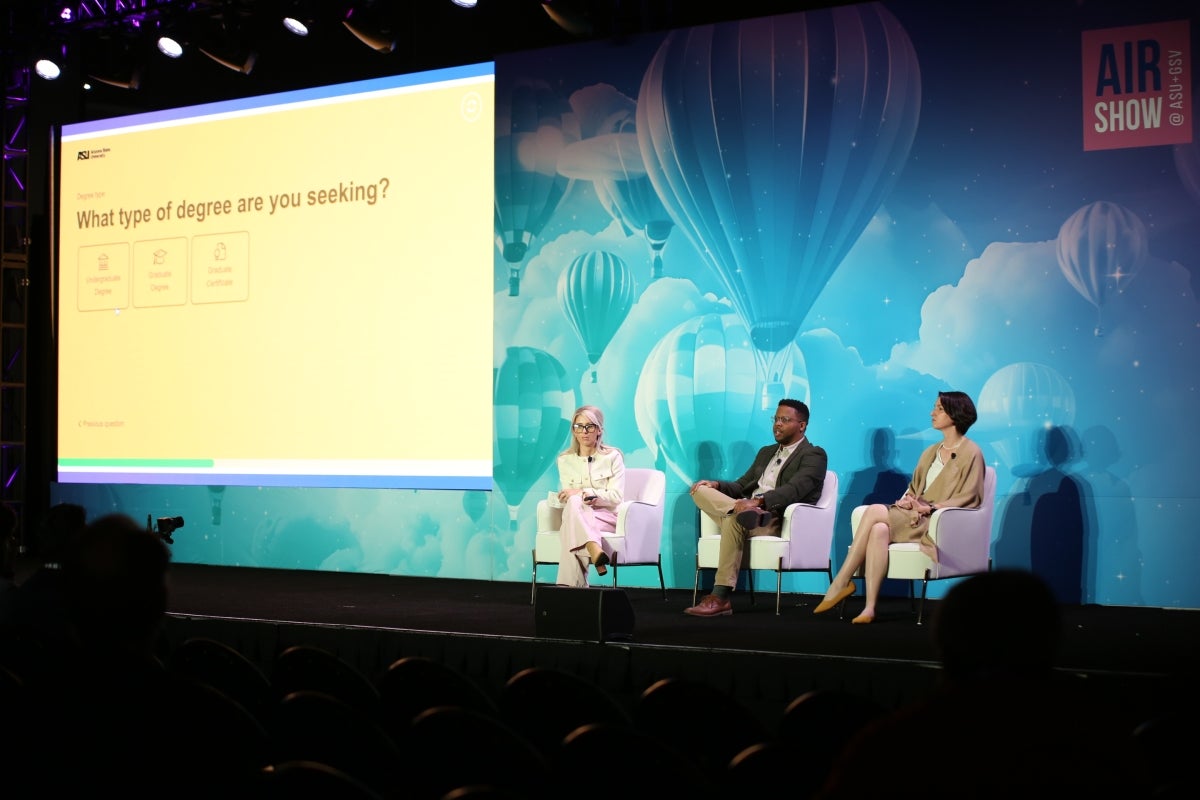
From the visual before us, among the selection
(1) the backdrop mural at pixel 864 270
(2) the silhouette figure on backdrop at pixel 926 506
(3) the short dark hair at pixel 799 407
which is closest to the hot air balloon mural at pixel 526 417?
(1) the backdrop mural at pixel 864 270

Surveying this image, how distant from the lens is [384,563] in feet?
26.4

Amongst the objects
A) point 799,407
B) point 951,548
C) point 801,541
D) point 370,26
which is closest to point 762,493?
point 801,541

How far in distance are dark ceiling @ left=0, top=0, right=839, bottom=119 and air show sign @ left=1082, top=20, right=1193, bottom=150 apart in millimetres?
1514

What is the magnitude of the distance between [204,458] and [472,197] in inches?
98.0

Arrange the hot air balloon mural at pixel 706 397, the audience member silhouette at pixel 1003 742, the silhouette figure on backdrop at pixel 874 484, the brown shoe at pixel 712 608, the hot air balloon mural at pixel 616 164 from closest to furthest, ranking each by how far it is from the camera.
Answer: the audience member silhouette at pixel 1003 742
the brown shoe at pixel 712 608
the silhouette figure on backdrop at pixel 874 484
the hot air balloon mural at pixel 706 397
the hot air balloon mural at pixel 616 164

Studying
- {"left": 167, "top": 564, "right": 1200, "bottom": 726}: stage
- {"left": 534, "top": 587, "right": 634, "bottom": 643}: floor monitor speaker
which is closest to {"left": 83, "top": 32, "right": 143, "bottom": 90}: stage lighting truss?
{"left": 167, "top": 564, "right": 1200, "bottom": 726}: stage

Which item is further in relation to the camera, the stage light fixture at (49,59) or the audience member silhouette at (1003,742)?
the stage light fixture at (49,59)

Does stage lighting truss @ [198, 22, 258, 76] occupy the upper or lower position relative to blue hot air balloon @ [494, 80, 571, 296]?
upper

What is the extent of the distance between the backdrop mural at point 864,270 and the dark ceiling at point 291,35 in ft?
0.89

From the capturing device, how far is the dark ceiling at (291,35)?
24.1 ft

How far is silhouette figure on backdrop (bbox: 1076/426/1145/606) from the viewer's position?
6.13 meters

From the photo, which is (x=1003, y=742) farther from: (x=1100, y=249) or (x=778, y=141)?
(x=778, y=141)

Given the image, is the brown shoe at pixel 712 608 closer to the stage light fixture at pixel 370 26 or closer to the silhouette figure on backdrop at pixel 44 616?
the silhouette figure on backdrop at pixel 44 616

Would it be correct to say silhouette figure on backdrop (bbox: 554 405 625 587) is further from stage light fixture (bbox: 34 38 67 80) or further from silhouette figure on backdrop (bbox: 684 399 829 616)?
stage light fixture (bbox: 34 38 67 80)
